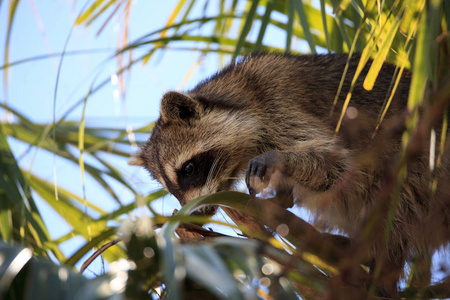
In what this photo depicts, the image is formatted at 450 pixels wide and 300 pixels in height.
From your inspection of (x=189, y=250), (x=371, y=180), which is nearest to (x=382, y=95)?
(x=371, y=180)

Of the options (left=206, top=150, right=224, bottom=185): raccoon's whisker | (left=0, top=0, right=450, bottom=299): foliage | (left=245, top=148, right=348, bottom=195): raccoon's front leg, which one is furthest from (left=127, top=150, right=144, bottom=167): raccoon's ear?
(left=245, top=148, right=348, bottom=195): raccoon's front leg

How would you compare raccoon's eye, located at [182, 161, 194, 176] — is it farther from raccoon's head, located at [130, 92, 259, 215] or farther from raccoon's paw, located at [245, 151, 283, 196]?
raccoon's paw, located at [245, 151, 283, 196]

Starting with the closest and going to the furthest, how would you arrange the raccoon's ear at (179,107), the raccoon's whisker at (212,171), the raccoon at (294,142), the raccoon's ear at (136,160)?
the raccoon at (294,142) < the raccoon's whisker at (212,171) < the raccoon's ear at (179,107) < the raccoon's ear at (136,160)

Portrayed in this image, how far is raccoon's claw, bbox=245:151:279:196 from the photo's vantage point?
2.29 metres

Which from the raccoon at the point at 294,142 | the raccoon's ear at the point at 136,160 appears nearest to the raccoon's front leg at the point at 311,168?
the raccoon at the point at 294,142

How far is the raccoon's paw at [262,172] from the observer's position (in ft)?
7.54

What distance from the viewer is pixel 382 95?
2.83 metres

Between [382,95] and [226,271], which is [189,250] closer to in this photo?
[226,271]

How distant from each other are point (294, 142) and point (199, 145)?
477 mm

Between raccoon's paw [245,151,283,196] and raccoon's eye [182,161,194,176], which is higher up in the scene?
raccoon's paw [245,151,283,196]

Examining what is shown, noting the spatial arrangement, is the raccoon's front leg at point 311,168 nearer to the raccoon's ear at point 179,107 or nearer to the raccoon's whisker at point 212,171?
the raccoon's whisker at point 212,171

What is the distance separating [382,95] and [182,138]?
102cm

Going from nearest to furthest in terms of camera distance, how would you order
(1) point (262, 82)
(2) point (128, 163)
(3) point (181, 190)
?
(3) point (181, 190) < (1) point (262, 82) < (2) point (128, 163)

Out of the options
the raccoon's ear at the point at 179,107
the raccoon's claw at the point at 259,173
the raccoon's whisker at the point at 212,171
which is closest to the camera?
the raccoon's claw at the point at 259,173
